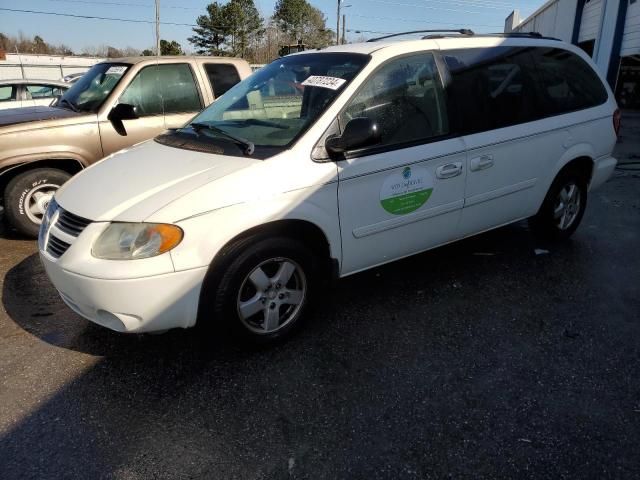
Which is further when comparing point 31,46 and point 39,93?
point 31,46

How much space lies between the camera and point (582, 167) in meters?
4.61

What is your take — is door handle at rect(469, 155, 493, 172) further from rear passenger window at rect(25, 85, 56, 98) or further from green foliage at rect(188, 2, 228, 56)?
green foliage at rect(188, 2, 228, 56)

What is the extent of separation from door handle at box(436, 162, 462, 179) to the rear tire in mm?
1346

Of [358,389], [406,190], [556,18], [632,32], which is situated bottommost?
[358,389]

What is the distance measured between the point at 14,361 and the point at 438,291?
116 inches

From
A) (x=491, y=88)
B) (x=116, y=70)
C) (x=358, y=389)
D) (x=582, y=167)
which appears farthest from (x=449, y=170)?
(x=116, y=70)

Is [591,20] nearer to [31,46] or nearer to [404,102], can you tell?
[404,102]

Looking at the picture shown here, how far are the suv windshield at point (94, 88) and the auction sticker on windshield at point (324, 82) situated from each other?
9.86 feet

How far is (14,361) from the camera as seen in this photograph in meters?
3.08

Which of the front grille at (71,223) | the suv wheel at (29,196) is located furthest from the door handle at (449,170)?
the suv wheel at (29,196)

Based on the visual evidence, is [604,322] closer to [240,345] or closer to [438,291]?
[438,291]

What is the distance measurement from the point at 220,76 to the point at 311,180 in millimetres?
3709

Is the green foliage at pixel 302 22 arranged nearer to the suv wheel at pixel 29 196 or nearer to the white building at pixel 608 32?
the white building at pixel 608 32

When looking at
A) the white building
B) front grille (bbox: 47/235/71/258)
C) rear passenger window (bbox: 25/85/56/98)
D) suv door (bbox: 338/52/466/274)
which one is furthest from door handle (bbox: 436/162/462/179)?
the white building
